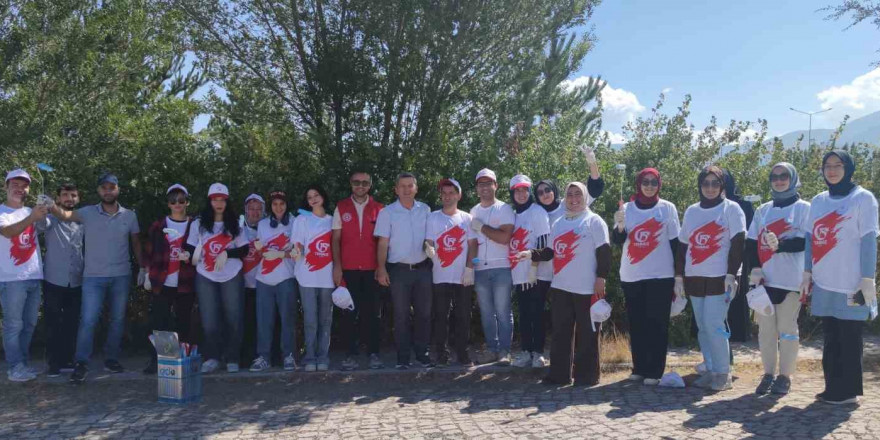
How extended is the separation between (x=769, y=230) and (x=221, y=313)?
5.07 metres

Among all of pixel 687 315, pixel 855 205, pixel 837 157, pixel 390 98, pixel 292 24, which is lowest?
pixel 687 315

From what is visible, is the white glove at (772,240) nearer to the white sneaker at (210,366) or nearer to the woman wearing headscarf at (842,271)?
the woman wearing headscarf at (842,271)

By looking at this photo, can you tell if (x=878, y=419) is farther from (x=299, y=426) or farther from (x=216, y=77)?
(x=216, y=77)

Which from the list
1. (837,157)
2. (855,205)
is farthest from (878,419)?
(837,157)

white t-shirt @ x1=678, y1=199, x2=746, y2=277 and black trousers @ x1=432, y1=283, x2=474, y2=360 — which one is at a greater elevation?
white t-shirt @ x1=678, y1=199, x2=746, y2=277

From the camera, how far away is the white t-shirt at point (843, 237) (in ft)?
17.8

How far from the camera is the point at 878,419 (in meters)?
5.11

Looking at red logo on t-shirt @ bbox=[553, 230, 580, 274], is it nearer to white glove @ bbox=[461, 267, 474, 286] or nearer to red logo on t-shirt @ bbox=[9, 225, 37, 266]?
white glove @ bbox=[461, 267, 474, 286]

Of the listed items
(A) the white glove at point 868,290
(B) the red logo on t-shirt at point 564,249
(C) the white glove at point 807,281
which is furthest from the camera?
(B) the red logo on t-shirt at point 564,249

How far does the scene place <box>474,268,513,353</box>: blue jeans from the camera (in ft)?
22.0

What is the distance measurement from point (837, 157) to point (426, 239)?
356 centimetres

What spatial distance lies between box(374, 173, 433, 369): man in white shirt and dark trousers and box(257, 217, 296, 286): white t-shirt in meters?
0.87

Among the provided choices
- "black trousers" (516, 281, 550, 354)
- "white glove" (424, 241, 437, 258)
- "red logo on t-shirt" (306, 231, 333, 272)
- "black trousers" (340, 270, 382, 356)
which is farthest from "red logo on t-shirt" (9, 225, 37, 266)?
"black trousers" (516, 281, 550, 354)

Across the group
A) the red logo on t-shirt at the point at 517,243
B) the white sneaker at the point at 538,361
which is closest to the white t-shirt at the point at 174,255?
the red logo on t-shirt at the point at 517,243
